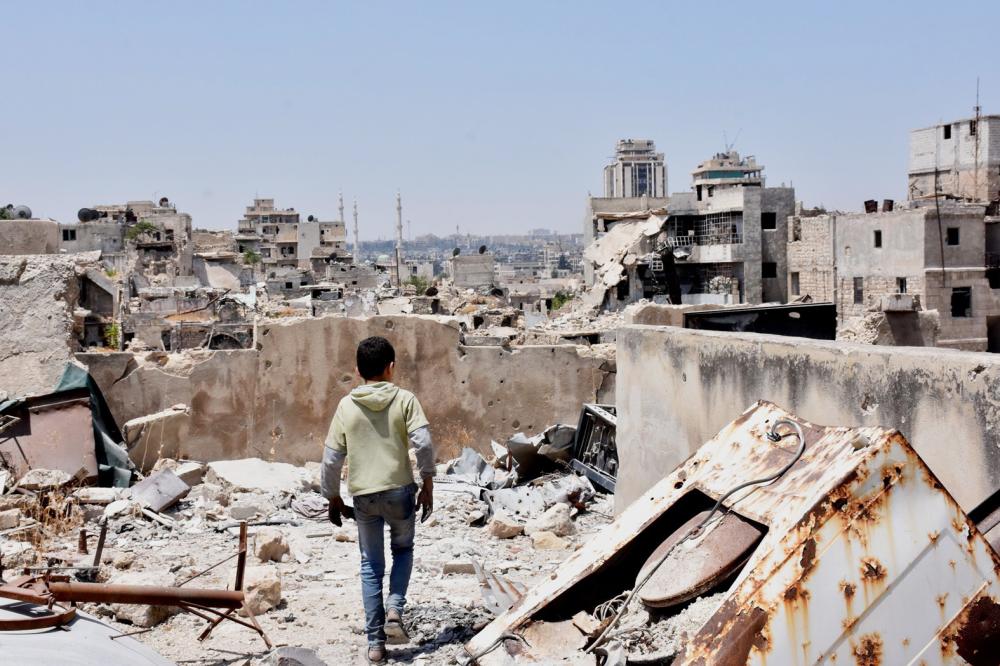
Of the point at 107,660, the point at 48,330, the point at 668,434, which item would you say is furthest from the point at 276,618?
the point at 48,330

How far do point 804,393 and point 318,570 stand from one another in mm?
2862

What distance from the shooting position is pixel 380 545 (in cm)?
436

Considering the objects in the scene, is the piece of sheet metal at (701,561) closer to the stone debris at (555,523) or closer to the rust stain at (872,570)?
the rust stain at (872,570)

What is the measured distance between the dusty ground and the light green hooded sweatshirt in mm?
724

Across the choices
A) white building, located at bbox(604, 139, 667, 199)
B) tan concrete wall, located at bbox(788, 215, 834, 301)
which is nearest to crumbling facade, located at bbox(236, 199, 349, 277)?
tan concrete wall, located at bbox(788, 215, 834, 301)

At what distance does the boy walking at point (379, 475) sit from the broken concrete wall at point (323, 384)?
417 centimetres

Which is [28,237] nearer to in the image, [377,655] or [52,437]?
[52,437]

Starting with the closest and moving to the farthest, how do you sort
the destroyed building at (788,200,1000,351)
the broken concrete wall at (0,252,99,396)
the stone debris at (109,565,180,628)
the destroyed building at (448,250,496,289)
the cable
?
the cable < the stone debris at (109,565,180,628) < the broken concrete wall at (0,252,99,396) < the destroyed building at (788,200,1000,351) < the destroyed building at (448,250,496,289)

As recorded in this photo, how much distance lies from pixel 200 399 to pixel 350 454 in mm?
4533

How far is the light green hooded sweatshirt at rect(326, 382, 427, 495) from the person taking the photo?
169 inches

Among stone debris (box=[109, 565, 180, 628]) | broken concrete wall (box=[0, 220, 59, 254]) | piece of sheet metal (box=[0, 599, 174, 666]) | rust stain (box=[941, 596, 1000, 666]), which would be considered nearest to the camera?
rust stain (box=[941, 596, 1000, 666])

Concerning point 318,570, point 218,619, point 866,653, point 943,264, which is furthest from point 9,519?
point 943,264

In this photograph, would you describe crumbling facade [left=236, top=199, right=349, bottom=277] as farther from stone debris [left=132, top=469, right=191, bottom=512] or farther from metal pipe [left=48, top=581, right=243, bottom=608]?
metal pipe [left=48, top=581, right=243, bottom=608]

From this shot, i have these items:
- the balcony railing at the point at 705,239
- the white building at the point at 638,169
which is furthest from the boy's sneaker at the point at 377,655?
the white building at the point at 638,169
